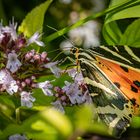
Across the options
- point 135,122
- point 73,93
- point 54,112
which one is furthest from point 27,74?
point 54,112

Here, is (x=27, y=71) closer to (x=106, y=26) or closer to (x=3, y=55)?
(x=3, y=55)

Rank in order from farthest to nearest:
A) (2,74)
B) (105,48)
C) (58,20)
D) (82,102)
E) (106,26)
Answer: (58,20)
(106,26)
(105,48)
(82,102)
(2,74)

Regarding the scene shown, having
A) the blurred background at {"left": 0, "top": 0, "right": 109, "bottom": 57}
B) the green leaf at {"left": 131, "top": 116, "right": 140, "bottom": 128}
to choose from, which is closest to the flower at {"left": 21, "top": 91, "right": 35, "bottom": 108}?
the green leaf at {"left": 131, "top": 116, "right": 140, "bottom": 128}

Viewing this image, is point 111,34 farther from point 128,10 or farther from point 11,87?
point 11,87

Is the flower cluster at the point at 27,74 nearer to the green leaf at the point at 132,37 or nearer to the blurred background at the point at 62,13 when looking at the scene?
the green leaf at the point at 132,37

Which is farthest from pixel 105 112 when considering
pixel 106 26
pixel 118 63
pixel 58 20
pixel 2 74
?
pixel 58 20

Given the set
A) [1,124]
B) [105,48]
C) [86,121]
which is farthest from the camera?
[105,48]
